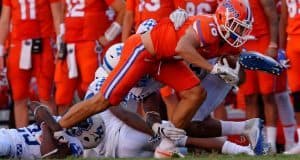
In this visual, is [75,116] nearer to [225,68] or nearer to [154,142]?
[154,142]

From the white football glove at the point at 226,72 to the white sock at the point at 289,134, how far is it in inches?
83.9

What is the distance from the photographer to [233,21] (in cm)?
808

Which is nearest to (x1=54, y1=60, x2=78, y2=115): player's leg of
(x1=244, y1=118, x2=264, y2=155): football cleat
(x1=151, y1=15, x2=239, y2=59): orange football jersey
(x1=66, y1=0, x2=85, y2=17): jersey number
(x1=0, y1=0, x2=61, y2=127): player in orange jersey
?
(x1=0, y1=0, x2=61, y2=127): player in orange jersey

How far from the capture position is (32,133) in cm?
852

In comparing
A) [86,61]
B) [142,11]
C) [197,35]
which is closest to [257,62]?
[197,35]

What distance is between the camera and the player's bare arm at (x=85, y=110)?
324 inches

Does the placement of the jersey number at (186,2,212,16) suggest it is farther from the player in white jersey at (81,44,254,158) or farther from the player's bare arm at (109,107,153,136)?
the player's bare arm at (109,107,153,136)

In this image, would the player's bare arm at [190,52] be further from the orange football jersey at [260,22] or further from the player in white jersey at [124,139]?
the orange football jersey at [260,22]

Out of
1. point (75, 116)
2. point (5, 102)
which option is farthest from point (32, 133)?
point (5, 102)

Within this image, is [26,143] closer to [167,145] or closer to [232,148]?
[167,145]

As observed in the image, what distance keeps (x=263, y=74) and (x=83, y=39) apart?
5.92 feet

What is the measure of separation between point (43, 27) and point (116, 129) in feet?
9.15

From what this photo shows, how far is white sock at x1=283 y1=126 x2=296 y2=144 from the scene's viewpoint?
10156 millimetres

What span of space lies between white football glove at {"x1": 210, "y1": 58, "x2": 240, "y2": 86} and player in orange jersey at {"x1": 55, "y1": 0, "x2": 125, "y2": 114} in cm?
276
